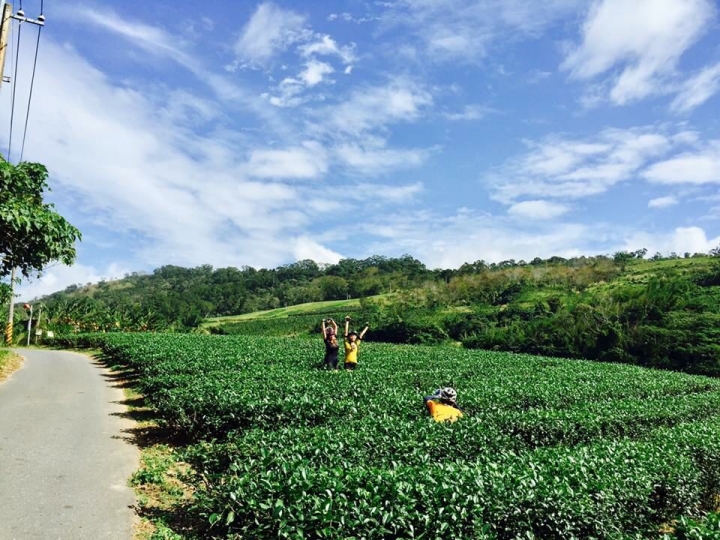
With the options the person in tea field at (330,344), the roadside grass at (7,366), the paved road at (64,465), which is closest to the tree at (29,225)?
the paved road at (64,465)

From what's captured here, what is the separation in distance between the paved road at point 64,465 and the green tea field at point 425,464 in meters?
1.09

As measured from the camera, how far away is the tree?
32.0ft

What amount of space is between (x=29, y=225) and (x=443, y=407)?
28.2 feet

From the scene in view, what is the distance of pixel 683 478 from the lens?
7.02 metres

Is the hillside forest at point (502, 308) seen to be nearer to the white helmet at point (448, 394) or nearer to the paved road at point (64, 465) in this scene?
the white helmet at point (448, 394)

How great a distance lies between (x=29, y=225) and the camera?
372 inches

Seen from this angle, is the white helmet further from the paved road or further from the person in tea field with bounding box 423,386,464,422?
the paved road

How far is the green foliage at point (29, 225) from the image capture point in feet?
32.0

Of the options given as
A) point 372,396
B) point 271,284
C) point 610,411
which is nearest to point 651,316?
point 610,411

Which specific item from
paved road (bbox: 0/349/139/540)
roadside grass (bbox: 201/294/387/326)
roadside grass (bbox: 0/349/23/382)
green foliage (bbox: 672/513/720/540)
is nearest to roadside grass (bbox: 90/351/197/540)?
paved road (bbox: 0/349/139/540)

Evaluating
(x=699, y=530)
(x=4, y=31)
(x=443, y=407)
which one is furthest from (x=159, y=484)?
(x=4, y=31)

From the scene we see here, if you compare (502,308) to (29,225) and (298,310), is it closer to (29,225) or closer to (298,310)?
(298,310)

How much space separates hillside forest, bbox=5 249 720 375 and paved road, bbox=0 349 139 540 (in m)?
36.0

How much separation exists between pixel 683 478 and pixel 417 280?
283ft
